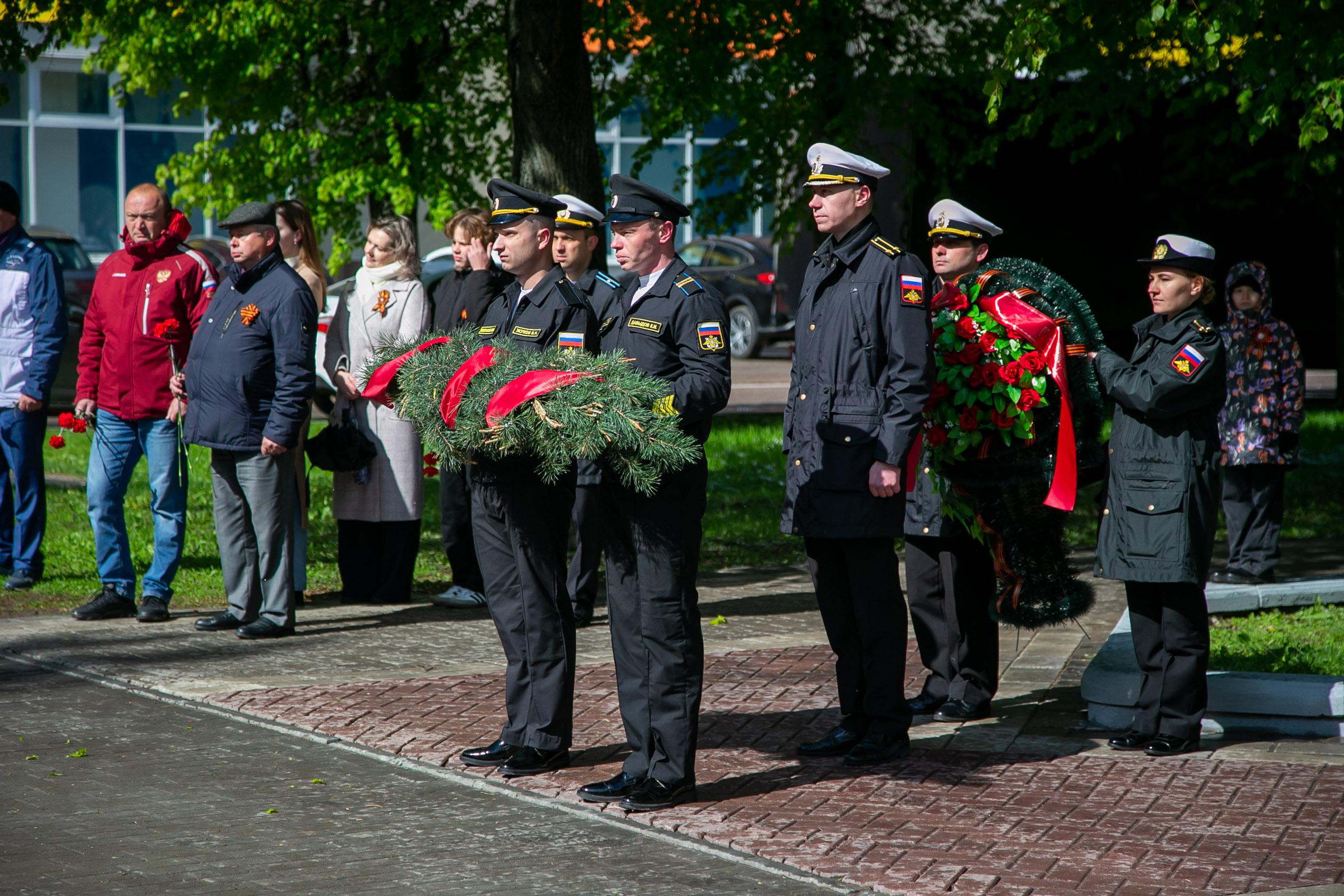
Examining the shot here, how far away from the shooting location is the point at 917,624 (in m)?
6.31

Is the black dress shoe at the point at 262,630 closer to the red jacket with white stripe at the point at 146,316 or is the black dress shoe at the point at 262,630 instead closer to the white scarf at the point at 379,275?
the red jacket with white stripe at the point at 146,316

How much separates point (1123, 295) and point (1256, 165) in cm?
210

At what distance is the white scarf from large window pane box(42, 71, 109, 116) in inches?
942

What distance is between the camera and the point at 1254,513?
9.48 meters

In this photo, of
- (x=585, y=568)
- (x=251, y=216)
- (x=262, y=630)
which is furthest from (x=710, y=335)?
(x=262, y=630)

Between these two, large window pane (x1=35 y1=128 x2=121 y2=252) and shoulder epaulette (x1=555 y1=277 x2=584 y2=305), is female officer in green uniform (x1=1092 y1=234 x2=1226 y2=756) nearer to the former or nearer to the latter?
shoulder epaulette (x1=555 y1=277 x2=584 y2=305)

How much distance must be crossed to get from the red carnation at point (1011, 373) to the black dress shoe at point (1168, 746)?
143cm

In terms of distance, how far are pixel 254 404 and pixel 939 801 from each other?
4092 millimetres

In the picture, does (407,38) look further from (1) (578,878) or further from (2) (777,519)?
(1) (578,878)

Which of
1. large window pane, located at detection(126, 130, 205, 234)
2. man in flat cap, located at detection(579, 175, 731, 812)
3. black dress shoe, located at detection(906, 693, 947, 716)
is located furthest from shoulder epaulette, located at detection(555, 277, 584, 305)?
large window pane, located at detection(126, 130, 205, 234)

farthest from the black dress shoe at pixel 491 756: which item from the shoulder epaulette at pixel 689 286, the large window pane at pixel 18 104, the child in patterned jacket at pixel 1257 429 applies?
the large window pane at pixel 18 104

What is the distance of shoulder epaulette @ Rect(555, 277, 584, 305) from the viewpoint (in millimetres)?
5301

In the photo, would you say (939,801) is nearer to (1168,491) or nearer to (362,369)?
(1168,491)

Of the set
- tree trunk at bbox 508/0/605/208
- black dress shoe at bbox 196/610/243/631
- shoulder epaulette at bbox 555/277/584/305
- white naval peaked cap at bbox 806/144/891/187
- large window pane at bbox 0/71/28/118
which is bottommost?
black dress shoe at bbox 196/610/243/631
